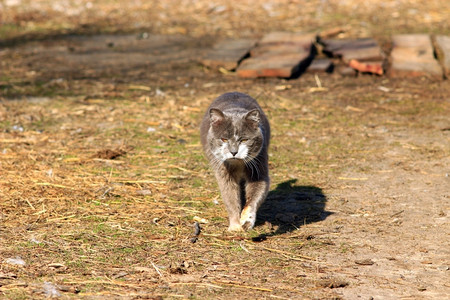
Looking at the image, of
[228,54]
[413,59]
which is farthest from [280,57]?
[413,59]

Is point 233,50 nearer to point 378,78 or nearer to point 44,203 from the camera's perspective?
point 378,78

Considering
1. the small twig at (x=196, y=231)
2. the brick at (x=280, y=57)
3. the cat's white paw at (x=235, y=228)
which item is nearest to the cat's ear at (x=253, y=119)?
the cat's white paw at (x=235, y=228)

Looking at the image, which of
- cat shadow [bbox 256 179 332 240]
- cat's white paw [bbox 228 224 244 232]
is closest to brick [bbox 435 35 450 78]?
A: cat shadow [bbox 256 179 332 240]

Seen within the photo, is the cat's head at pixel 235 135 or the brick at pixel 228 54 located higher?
the cat's head at pixel 235 135

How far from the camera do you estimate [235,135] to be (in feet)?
17.3

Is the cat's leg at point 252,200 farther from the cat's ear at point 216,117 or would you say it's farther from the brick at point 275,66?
the brick at point 275,66

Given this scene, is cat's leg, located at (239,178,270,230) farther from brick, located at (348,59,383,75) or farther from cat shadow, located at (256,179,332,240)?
brick, located at (348,59,383,75)

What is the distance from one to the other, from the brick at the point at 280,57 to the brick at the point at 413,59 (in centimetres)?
151

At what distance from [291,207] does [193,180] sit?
1.21 meters

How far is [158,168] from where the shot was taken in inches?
279

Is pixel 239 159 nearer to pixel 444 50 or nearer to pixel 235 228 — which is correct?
pixel 235 228

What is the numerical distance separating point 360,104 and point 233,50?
9.75 ft

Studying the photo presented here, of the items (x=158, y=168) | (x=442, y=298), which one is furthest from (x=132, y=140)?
(x=442, y=298)

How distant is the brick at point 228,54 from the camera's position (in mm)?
10805
